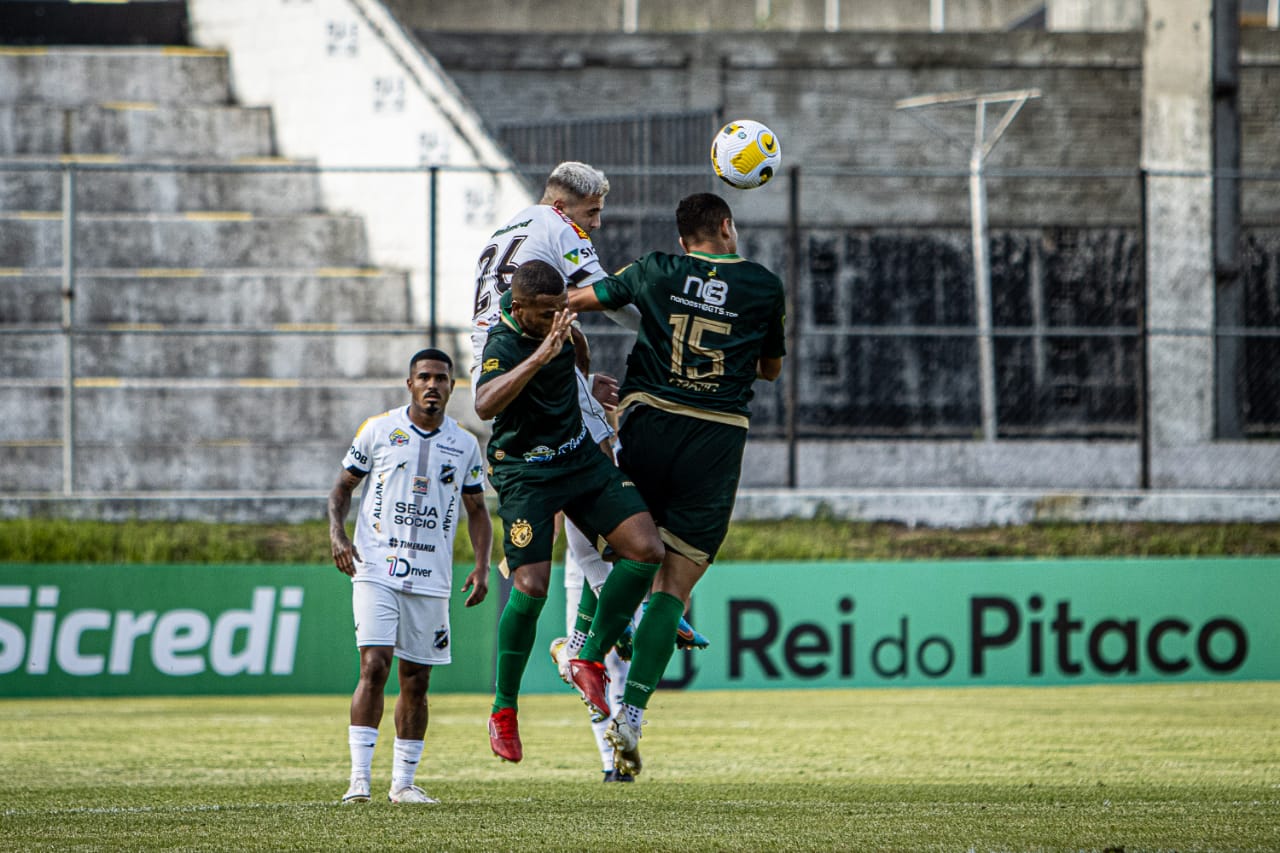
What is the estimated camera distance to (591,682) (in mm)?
7738

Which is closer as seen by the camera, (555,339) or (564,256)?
(555,339)

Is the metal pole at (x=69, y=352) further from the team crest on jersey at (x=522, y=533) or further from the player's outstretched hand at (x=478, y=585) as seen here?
the team crest on jersey at (x=522, y=533)

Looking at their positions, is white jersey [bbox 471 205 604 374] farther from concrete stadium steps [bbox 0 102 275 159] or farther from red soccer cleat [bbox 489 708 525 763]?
concrete stadium steps [bbox 0 102 275 159]

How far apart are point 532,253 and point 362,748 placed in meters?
2.56

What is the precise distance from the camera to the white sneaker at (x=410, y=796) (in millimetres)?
8311

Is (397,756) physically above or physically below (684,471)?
below

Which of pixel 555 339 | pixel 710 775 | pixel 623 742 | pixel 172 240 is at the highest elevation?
pixel 172 240

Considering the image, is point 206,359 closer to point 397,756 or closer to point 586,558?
point 586,558

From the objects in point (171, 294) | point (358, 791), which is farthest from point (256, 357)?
point (358, 791)

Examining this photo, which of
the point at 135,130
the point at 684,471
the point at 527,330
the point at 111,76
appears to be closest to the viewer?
the point at 527,330

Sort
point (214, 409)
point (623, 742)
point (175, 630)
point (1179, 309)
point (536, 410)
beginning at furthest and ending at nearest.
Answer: point (1179, 309) < point (214, 409) < point (175, 630) < point (536, 410) < point (623, 742)

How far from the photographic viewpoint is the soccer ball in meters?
8.17

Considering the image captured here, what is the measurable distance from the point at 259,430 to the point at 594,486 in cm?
1148

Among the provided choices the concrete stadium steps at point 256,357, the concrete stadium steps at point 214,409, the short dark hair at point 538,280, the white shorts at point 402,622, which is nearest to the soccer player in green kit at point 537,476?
the short dark hair at point 538,280
